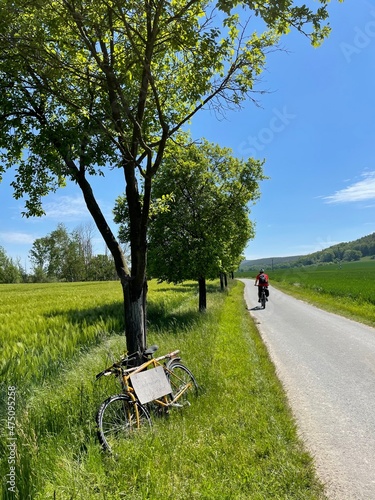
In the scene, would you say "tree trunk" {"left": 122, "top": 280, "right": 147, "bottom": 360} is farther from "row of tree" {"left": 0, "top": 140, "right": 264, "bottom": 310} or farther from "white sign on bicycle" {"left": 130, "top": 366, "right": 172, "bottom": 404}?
"row of tree" {"left": 0, "top": 140, "right": 264, "bottom": 310}

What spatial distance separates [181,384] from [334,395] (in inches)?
111

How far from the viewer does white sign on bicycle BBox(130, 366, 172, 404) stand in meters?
4.52

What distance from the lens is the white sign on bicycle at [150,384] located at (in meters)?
4.52

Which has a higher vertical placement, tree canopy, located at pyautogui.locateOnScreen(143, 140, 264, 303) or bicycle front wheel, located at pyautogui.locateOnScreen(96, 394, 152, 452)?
tree canopy, located at pyautogui.locateOnScreen(143, 140, 264, 303)

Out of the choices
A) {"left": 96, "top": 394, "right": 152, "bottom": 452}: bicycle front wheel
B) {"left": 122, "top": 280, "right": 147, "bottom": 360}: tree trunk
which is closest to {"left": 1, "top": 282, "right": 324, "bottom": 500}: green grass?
{"left": 96, "top": 394, "right": 152, "bottom": 452}: bicycle front wheel

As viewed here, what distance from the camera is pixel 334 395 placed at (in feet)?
20.7

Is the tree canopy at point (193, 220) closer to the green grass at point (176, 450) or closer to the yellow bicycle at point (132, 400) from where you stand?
the green grass at point (176, 450)

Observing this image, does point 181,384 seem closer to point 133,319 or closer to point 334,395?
point 133,319

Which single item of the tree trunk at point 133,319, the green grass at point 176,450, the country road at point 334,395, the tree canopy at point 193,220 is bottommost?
the country road at point 334,395

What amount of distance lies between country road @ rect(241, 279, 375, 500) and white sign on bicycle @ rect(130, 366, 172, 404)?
205 cm

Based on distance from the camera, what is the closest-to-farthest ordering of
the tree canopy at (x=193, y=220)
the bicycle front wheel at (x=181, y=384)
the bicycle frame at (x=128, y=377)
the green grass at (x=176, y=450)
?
the green grass at (x=176, y=450), the bicycle frame at (x=128, y=377), the bicycle front wheel at (x=181, y=384), the tree canopy at (x=193, y=220)

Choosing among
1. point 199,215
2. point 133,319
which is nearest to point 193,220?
point 199,215

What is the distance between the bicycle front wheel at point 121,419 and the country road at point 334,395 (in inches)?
85.4

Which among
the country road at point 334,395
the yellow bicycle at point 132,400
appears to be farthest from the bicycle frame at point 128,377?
the country road at point 334,395
